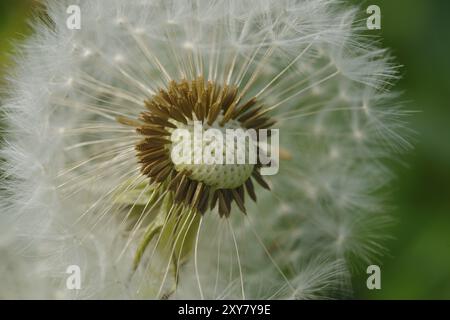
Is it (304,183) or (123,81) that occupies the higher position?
(123,81)

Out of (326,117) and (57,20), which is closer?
(57,20)

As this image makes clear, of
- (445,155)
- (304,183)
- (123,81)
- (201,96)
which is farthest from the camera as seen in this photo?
(445,155)

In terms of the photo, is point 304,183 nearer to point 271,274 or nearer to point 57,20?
point 271,274

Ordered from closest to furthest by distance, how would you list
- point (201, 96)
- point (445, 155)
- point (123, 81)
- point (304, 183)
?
point (201, 96)
point (123, 81)
point (304, 183)
point (445, 155)
